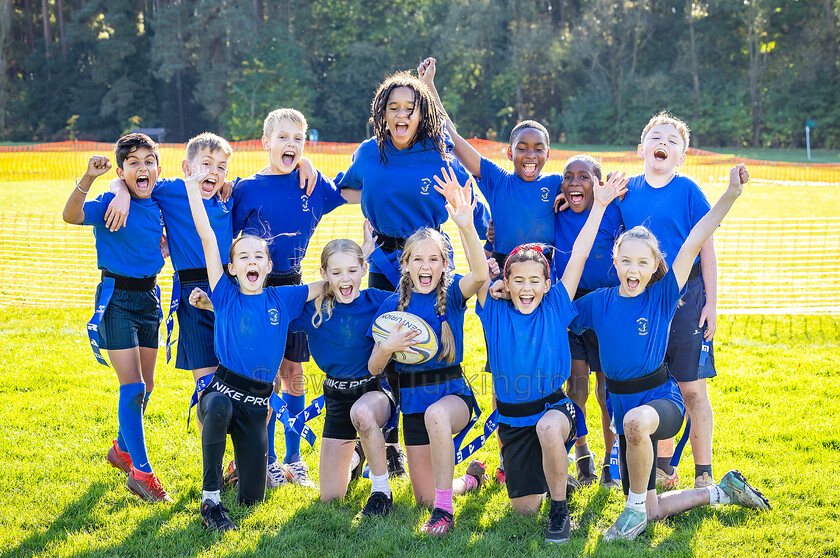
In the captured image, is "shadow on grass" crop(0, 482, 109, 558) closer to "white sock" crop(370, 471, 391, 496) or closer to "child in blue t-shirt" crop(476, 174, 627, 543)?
"white sock" crop(370, 471, 391, 496)

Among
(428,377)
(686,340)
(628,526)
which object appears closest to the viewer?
(628,526)

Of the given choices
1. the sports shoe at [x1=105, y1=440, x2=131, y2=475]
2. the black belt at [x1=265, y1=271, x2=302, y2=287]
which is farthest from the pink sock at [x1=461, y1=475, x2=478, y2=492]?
the sports shoe at [x1=105, y1=440, x2=131, y2=475]

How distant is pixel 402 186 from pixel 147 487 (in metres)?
2.17

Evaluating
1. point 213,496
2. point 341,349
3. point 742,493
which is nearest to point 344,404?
point 341,349

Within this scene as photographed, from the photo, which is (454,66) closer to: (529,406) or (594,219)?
(594,219)

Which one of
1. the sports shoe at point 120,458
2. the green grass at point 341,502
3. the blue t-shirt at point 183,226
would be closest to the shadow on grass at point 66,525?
the green grass at point 341,502

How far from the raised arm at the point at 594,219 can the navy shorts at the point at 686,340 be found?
690 mm

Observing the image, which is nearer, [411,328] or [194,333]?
[411,328]

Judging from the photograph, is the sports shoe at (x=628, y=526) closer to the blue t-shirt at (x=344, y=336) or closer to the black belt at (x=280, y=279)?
the blue t-shirt at (x=344, y=336)

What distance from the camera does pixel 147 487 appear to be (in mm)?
4164

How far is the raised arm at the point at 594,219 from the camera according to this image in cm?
376

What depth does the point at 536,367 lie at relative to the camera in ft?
12.4

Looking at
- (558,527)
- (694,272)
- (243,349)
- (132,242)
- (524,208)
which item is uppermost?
(524,208)

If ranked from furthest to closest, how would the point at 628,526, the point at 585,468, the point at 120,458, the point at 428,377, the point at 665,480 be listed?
the point at 120,458 → the point at 585,468 → the point at 665,480 → the point at 428,377 → the point at 628,526
